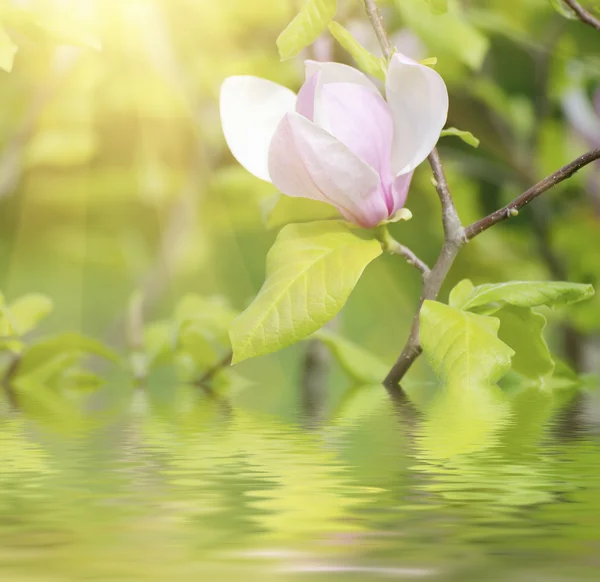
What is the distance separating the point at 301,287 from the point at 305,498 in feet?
0.70

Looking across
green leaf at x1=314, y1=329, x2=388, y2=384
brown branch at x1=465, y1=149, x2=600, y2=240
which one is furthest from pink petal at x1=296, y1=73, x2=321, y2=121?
green leaf at x1=314, y1=329, x2=388, y2=384

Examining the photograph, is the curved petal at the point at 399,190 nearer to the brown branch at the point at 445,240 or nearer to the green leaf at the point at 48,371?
the brown branch at the point at 445,240

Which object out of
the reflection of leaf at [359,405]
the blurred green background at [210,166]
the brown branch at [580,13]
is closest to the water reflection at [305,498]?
the reflection of leaf at [359,405]

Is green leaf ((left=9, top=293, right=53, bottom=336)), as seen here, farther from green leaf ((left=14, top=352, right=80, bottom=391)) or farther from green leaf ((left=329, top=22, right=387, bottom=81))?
green leaf ((left=329, top=22, right=387, bottom=81))

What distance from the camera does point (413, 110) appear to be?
48 cm

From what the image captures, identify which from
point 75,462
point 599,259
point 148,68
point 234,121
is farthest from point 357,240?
point 148,68

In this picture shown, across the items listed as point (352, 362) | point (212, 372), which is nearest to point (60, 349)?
point (212, 372)

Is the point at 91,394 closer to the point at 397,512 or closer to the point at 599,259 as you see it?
the point at 397,512

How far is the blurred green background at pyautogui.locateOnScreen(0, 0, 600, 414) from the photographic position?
1.10 meters

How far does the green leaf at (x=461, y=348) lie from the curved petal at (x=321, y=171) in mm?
62

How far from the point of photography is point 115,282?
50.9 inches

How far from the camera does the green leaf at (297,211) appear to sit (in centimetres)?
52

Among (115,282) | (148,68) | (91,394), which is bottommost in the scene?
(91,394)

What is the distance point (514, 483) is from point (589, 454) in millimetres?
70
